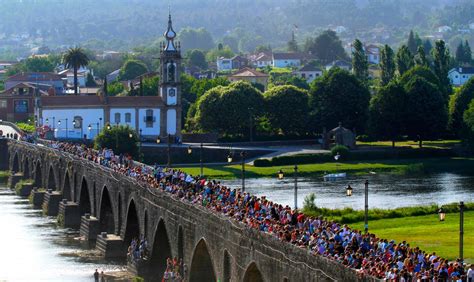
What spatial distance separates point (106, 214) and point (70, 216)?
37.1 feet

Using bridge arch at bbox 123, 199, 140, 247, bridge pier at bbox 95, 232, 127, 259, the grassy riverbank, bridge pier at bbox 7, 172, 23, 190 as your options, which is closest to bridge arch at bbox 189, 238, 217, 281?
bridge arch at bbox 123, 199, 140, 247

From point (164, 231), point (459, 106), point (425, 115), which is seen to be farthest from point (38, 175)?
point (164, 231)

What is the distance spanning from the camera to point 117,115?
6713 inches

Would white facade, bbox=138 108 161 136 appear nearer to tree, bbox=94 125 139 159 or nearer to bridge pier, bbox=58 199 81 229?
tree, bbox=94 125 139 159

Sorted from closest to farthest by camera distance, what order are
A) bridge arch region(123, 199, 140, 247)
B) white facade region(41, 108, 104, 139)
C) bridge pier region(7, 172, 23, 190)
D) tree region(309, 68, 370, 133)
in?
bridge arch region(123, 199, 140, 247) → bridge pier region(7, 172, 23, 190) → white facade region(41, 108, 104, 139) → tree region(309, 68, 370, 133)

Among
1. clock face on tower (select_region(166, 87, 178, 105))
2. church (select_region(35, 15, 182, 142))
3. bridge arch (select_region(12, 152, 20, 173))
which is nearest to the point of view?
bridge arch (select_region(12, 152, 20, 173))

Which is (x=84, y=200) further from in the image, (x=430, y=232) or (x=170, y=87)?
(x=170, y=87)

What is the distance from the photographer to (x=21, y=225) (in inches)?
4350

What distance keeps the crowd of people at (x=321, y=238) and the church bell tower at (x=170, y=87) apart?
3346 inches

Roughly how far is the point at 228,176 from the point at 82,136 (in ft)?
113

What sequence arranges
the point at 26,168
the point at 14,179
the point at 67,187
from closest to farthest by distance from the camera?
the point at 67,187
the point at 14,179
the point at 26,168

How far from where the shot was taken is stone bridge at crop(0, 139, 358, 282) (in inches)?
2146

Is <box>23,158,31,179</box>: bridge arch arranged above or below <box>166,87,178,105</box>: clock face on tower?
below

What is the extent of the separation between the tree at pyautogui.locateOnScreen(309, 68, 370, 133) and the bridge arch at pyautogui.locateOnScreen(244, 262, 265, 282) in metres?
111
